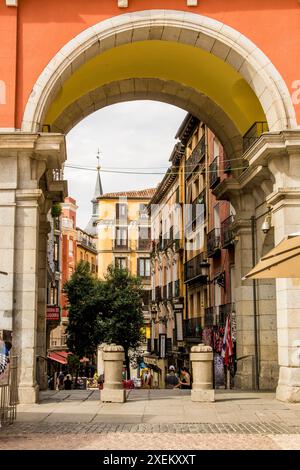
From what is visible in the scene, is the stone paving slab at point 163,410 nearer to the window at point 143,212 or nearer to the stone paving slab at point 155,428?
the stone paving slab at point 155,428

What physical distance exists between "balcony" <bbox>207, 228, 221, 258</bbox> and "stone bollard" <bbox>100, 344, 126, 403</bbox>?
14581 mm

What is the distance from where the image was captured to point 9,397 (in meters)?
12.0

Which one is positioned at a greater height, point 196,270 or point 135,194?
point 135,194

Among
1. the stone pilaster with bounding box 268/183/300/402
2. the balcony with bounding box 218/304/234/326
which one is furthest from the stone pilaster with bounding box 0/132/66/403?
the balcony with bounding box 218/304/234/326

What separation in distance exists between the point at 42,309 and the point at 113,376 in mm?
4341

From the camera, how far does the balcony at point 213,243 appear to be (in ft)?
99.1

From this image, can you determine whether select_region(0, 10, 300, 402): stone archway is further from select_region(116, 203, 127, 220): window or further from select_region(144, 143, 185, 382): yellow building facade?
select_region(116, 203, 127, 220): window

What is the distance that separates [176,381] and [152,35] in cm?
1149

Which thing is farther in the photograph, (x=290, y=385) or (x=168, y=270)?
(x=168, y=270)

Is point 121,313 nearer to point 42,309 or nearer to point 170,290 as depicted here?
point 170,290

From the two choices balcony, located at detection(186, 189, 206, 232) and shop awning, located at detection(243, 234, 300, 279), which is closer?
shop awning, located at detection(243, 234, 300, 279)

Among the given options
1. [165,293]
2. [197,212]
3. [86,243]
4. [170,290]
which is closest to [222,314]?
[197,212]

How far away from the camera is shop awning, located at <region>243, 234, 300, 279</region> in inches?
428
